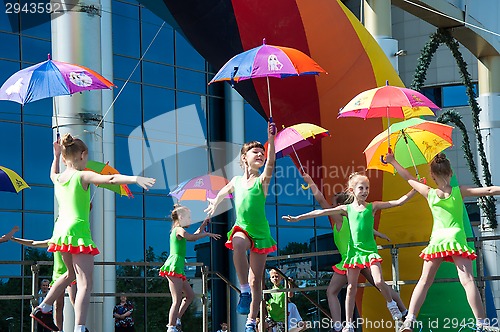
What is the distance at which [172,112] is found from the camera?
25781 millimetres

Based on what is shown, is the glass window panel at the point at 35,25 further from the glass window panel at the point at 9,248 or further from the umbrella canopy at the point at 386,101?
the umbrella canopy at the point at 386,101

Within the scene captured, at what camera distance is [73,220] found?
22.4ft

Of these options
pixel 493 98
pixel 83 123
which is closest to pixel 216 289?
pixel 493 98

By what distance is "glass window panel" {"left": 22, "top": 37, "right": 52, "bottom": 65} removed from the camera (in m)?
22.4

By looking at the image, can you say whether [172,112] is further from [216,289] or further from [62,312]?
[62,312]

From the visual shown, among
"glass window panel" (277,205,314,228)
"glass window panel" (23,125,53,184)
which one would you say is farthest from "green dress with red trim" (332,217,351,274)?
"glass window panel" (277,205,314,228)

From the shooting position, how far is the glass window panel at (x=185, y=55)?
86.0 feet

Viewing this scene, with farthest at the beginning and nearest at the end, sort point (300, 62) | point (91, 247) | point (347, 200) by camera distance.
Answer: point (347, 200), point (300, 62), point (91, 247)

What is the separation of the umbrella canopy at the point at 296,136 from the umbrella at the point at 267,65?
1039 millimetres

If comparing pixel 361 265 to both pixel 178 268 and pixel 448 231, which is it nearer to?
pixel 448 231

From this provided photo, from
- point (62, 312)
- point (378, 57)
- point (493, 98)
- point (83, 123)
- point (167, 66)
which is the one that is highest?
point (167, 66)

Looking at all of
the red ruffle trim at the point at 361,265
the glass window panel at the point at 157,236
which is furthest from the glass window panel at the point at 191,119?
the red ruffle trim at the point at 361,265

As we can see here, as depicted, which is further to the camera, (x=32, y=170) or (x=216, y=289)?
(x=216, y=289)

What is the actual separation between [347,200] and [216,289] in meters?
18.3
